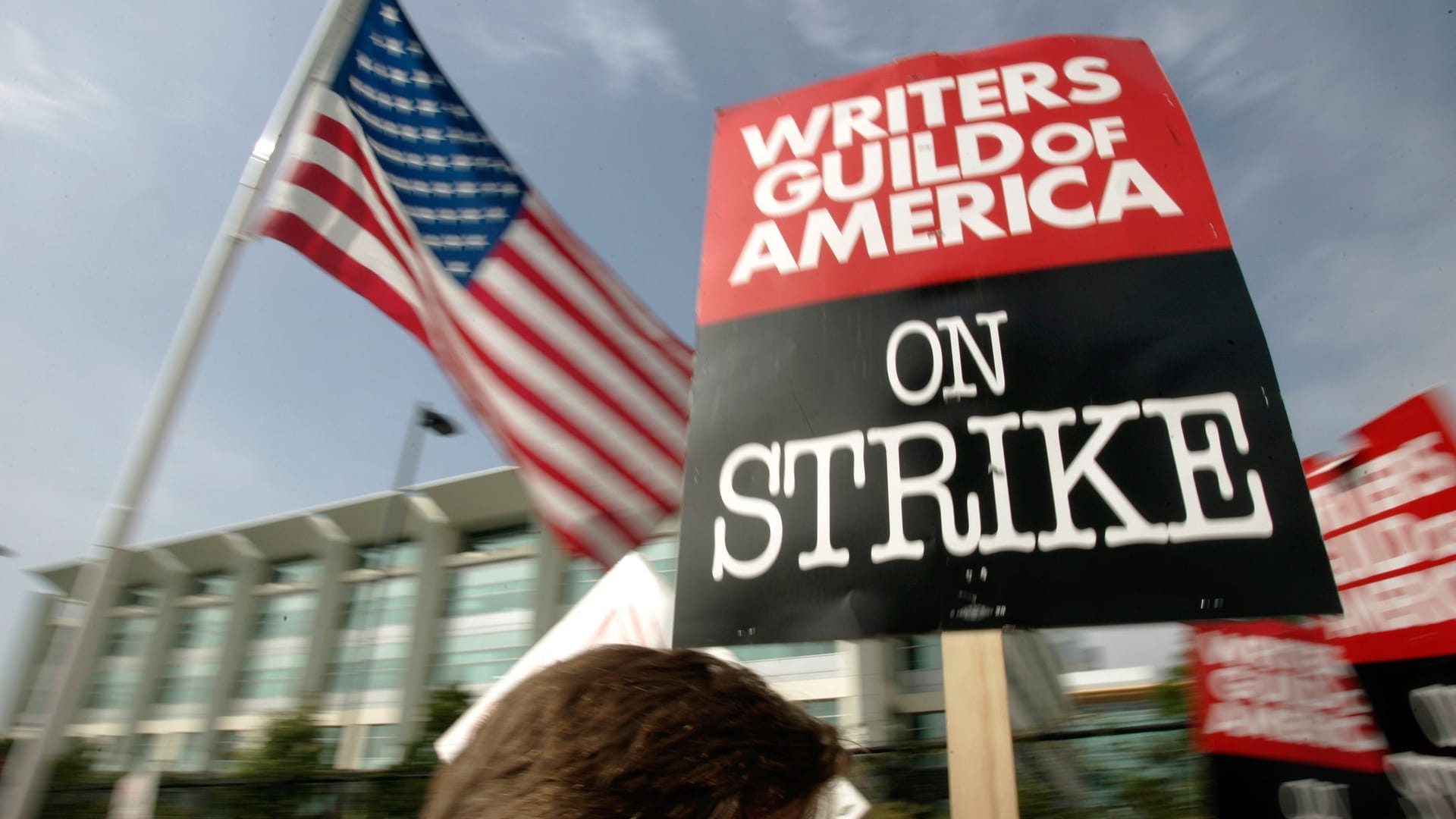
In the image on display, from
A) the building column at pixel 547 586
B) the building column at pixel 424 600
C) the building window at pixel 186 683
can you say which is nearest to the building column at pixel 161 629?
the building window at pixel 186 683

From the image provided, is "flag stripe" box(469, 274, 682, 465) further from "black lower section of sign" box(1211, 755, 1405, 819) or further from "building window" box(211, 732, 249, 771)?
"building window" box(211, 732, 249, 771)

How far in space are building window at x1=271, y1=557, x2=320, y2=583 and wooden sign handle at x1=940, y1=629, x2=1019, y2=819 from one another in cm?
4629

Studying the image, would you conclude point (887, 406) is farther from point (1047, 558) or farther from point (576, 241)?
point (576, 241)

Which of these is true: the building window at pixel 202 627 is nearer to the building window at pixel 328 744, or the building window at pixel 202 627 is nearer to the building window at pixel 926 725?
the building window at pixel 328 744

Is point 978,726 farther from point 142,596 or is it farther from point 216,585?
point 142,596

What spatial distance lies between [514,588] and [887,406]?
3533 centimetres

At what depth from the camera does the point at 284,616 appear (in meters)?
44.2

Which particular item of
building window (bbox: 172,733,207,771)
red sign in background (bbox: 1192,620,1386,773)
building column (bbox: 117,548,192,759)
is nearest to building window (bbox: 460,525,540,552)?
building window (bbox: 172,733,207,771)

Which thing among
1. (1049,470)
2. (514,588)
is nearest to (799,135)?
(1049,470)

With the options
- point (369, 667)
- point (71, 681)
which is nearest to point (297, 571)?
point (369, 667)

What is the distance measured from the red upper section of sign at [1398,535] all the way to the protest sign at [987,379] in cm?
101

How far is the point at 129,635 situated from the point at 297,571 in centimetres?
1413

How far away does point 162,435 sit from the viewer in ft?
10.2

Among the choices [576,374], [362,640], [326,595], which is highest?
[326,595]
